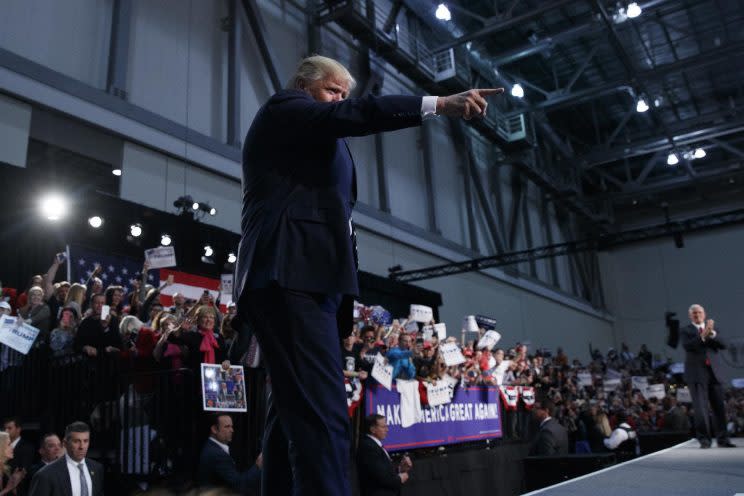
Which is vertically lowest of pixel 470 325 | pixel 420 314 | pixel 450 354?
pixel 450 354

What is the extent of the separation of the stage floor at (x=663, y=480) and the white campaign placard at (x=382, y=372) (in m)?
3.49

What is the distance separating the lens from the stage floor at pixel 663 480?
109 inches

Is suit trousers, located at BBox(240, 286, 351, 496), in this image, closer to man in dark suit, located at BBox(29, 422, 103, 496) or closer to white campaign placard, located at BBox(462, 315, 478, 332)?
man in dark suit, located at BBox(29, 422, 103, 496)

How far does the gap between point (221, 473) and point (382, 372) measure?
8.20ft

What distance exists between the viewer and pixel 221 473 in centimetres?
546

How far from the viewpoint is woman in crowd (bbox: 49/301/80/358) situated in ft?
22.4

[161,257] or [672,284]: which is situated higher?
[672,284]

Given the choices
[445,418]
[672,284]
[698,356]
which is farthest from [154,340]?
[672,284]

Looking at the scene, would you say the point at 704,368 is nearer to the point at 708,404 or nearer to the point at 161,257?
the point at 708,404

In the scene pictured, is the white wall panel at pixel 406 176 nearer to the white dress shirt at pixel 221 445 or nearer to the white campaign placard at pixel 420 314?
the white campaign placard at pixel 420 314

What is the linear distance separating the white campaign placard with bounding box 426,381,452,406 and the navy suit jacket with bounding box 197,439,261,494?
10.9 ft

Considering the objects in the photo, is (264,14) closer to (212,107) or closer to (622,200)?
(212,107)

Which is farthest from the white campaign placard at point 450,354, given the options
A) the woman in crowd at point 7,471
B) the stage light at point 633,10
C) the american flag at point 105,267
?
the stage light at point 633,10

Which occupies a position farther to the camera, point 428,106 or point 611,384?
point 611,384
